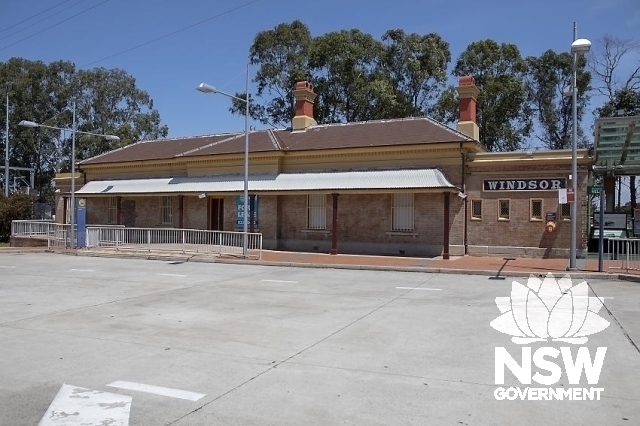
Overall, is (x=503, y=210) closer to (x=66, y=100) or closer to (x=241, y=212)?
(x=241, y=212)

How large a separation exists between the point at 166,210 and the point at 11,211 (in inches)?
572

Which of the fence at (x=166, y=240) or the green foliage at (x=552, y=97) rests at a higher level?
the green foliage at (x=552, y=97)

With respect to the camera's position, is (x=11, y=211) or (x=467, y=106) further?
(x=11, y=211)

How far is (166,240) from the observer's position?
80.8 feet

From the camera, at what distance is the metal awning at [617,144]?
51.8 feet

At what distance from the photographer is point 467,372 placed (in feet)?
20.6

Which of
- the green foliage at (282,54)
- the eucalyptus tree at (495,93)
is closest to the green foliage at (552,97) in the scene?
the eucalyptus tree at (495,93)

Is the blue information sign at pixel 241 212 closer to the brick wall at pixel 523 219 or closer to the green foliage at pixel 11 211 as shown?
the brick wall at pixel 523 219

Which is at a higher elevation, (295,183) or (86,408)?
(295,183)

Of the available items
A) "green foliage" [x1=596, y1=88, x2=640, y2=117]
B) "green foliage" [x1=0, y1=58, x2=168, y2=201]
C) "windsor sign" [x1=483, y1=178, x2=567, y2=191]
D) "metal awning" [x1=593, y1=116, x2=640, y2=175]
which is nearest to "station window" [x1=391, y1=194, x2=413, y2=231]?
"windsor sign" [x1=483, y1=178, x2=567, y2=191]

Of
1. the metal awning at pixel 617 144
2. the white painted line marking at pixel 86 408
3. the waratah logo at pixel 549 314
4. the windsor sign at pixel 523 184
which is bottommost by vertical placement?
the white painted line marking at pixel 86 408

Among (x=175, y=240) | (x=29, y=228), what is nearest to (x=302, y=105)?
(x=175, y=240)

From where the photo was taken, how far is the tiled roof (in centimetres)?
2373

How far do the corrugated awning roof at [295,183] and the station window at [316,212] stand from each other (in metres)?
1.08
